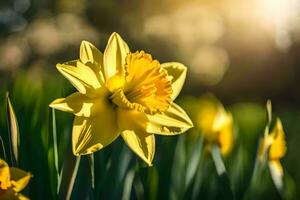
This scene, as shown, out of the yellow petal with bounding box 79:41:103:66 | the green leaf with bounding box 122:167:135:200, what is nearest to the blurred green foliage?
the green leaf with bounding box 122:167:135:200

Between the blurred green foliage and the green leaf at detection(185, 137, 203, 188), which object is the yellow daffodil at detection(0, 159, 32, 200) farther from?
the green leaf at detection(185, 137, 203, 188)

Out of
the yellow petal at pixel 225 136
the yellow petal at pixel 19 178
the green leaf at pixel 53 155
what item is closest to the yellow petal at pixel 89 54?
A: the green leaf at pixel 53 155

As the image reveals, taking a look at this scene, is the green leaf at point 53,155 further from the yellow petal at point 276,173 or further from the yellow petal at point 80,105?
the yellow petal at point 276,173

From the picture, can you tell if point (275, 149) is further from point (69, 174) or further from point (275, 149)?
point (69, 174)

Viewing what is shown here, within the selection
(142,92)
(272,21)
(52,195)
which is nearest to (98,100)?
(142,92)

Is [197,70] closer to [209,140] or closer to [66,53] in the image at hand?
[66,53]

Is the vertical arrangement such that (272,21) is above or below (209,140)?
below
